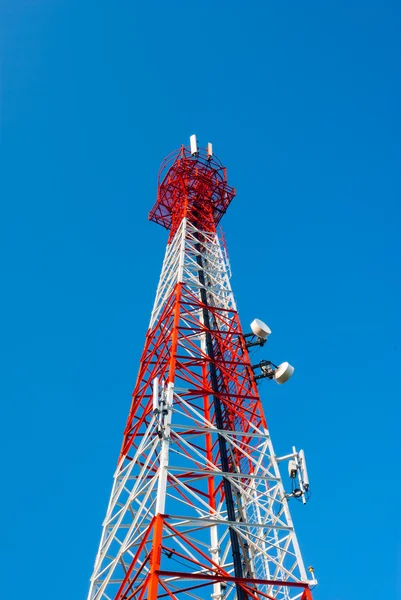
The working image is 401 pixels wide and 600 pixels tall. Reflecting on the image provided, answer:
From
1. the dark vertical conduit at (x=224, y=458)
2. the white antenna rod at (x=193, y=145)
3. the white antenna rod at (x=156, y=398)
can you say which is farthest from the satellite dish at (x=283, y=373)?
the white antenna rod at (x=193, y=145)

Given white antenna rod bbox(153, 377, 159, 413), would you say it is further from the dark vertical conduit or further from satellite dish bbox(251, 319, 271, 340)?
satellite dish bbox(251, 319, 271, 340)

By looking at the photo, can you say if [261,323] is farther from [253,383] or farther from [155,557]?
[155,557]

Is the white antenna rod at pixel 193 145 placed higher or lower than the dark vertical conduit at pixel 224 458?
higher

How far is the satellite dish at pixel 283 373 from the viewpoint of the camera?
19547 millimetres

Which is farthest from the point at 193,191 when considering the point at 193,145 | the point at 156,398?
the point at 156,398

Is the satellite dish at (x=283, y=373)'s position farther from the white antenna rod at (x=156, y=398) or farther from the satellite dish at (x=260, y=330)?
the white antenna rod at (x=156, y=398)

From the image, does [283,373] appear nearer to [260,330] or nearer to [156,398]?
[260,330]

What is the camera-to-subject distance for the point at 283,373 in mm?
19531

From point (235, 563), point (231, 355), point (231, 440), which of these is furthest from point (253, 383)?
point (235, 563)

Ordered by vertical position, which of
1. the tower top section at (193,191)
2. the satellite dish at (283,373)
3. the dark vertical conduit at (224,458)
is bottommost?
the dark vertical conduit at (224,458)

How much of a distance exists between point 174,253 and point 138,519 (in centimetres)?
1307

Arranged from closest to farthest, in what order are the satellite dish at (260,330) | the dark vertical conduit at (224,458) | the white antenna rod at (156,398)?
the white antenna rod at (156,398), the dark vertical conduit at (224,458), the satellite dish at (260,330)

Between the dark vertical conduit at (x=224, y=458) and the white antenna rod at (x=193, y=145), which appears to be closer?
the dark vertical conduit at (x=224, y=458)

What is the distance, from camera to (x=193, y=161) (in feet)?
95.9
